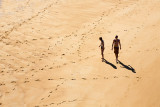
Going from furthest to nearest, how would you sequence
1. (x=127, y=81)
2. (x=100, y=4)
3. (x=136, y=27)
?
(x=100, y=4) → (x=136, y=27) → (x=127, y=81)

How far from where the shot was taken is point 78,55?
10555mm

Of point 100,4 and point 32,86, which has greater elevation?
point 100,4

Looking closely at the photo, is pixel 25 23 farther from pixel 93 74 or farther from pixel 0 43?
pixel 93 74

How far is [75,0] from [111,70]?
11545 mm

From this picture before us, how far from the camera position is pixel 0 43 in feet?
38.3

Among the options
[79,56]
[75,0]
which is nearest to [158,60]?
[79,56]

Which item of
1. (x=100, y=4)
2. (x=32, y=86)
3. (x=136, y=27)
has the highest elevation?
(x=100, y=4)

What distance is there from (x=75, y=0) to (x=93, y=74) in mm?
11632

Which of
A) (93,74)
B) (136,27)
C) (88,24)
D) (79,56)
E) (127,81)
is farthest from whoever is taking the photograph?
(88,24)

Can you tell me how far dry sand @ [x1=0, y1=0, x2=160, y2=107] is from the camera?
7.36 meters

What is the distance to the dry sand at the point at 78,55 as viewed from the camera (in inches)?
290

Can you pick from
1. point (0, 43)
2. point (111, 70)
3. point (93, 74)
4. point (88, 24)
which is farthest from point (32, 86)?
point (88, 24)

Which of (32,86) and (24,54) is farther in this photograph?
(24,54)

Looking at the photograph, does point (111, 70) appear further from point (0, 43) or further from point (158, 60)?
point (0, 43)
